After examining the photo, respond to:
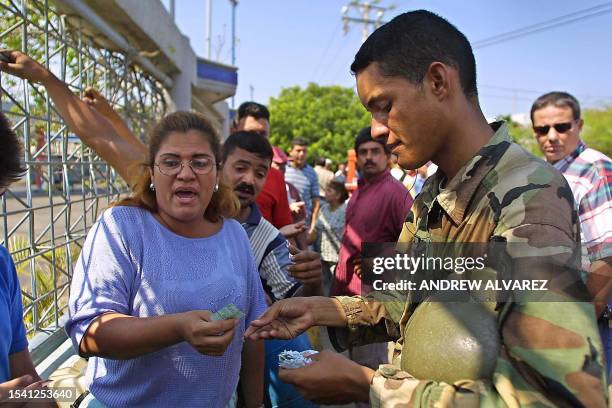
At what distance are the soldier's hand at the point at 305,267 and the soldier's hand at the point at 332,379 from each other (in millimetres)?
1017

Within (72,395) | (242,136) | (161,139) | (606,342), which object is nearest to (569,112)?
(606,342)

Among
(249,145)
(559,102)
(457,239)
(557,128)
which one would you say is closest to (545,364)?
(457,239)

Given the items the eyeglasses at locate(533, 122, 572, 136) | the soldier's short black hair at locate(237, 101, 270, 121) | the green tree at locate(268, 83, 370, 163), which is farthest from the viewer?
the green tree at locate(268, 83, 370, 163)

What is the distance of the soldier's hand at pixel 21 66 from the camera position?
2326 mm

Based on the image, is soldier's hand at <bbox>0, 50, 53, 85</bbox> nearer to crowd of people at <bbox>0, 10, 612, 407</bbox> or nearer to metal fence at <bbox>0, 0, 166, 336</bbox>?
crowd of people at <bbox>0, 10, 612, 407</bbox>

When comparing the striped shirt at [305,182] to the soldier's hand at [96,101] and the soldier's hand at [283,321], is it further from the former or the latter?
the soldier's hand at [283,321]

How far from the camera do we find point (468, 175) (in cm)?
134

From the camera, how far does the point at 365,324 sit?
1.78 metres

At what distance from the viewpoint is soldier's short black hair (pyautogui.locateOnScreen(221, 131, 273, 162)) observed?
2975 mm

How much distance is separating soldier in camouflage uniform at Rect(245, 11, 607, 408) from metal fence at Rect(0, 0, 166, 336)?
1.98 meters

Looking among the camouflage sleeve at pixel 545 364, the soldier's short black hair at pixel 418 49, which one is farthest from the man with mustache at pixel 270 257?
the camouflage sleeve at pixel 545 364

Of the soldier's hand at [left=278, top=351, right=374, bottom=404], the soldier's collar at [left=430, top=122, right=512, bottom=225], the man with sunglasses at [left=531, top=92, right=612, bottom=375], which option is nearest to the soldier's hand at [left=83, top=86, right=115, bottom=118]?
the soldier's hand at [left=278, top=351, right=374, bottom=404]

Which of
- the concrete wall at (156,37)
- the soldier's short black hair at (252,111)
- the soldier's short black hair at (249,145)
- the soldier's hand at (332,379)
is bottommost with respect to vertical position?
the soldier's hand at (332,379)

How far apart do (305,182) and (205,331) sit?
Result: 17.1 ft
